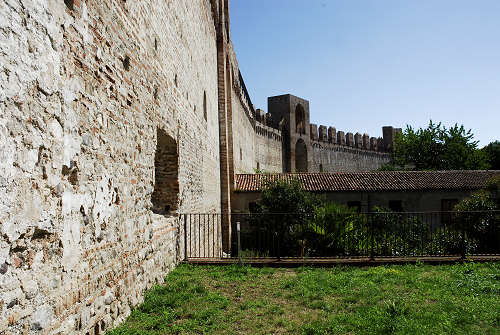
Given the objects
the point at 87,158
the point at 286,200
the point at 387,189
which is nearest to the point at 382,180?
the point at 387,189

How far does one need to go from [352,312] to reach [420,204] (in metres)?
18.7

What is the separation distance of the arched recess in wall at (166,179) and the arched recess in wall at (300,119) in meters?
25.4

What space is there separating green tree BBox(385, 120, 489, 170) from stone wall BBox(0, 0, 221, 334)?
1269 inches

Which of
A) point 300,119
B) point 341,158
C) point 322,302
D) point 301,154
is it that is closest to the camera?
point 322,302

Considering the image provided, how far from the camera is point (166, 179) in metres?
6.74

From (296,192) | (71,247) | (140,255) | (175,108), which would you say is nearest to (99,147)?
(71,247)

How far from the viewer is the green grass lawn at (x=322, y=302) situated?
13.3 feet

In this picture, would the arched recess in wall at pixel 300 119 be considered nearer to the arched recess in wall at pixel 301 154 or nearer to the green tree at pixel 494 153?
the arched recess in wall at pixel 301 154

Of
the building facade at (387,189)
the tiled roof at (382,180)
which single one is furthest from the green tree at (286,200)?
the building facade at (387,189)

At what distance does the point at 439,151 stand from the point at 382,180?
14882mm

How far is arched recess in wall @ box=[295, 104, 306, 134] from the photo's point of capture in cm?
3193

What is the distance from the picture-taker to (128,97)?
4309mm

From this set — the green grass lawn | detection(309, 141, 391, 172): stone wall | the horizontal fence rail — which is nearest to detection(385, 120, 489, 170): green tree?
detection(309, 141, 391, 172): stone wall

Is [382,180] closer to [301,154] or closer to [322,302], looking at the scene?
[301,154]
